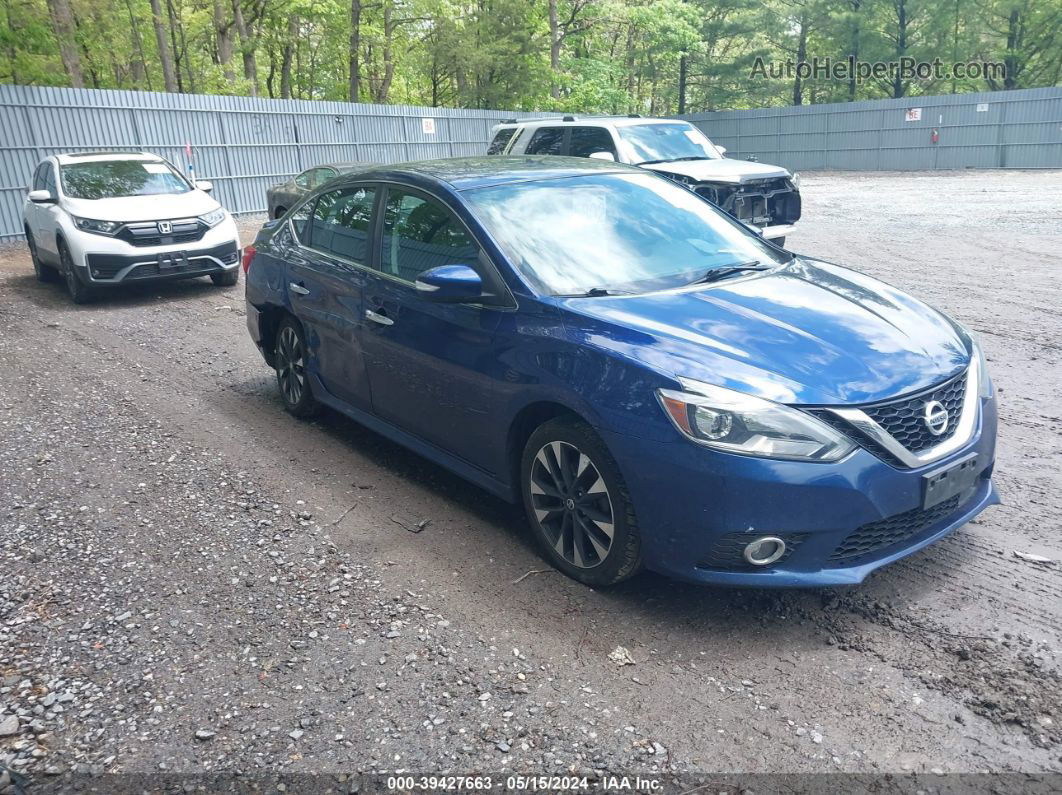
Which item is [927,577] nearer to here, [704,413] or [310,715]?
[704,413]

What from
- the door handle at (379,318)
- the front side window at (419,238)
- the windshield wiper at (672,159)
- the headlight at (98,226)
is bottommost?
the headlight at (98,226)

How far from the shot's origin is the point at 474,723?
2916 millimetres

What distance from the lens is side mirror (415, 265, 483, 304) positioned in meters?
3.97

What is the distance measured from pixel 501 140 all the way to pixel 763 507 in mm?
11560

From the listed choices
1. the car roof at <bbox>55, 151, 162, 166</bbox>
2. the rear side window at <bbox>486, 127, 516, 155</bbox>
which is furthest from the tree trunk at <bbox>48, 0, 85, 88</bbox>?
the rear side window at <bbox>486, 127, 516, 155</bbox>

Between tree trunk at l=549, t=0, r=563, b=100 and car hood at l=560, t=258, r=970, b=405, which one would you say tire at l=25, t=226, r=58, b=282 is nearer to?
car hood at l=560, t=258, r=970, b=405

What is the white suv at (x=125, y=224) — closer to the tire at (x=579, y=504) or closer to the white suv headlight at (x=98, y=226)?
the white suv headlight at (x=98, y=226)

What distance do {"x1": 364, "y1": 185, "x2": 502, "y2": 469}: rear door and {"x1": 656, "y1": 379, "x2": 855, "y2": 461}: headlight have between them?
1145mm

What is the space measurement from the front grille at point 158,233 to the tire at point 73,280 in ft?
2.66

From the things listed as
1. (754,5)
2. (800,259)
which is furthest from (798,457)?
(754,5)

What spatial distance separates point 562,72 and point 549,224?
35027 millimetres

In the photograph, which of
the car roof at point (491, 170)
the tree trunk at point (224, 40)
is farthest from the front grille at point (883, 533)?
the tree trunk at point (224, 40)

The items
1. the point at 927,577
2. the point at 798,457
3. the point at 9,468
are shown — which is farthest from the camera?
the point at 9,468

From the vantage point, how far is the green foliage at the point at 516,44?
104ft
